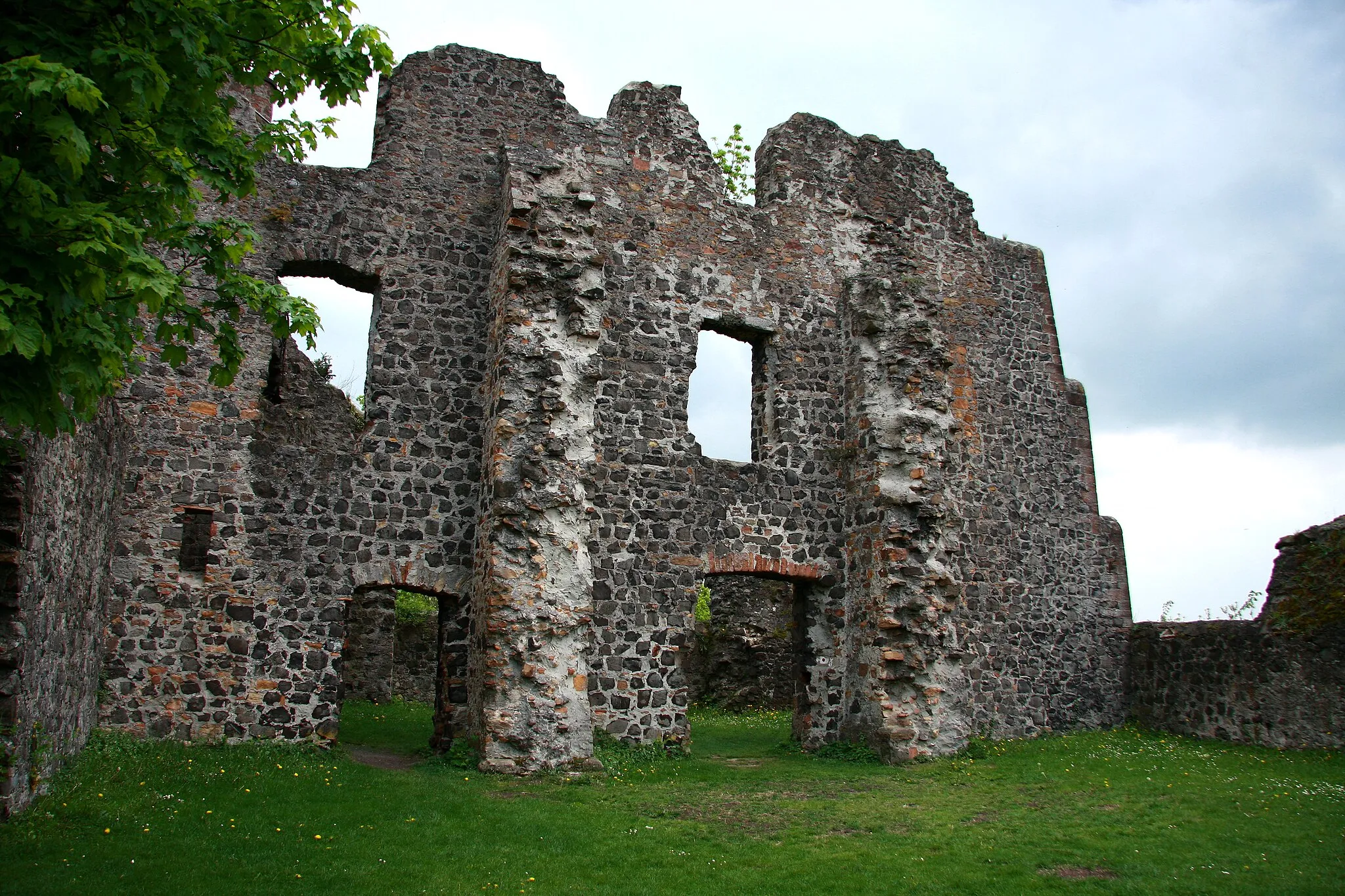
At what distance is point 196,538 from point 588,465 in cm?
447

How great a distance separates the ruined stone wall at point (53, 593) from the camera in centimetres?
658

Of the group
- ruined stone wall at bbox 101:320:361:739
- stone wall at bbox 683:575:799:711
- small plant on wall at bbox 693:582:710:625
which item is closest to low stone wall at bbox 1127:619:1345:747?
stone wall at bbox 683:575:799:711

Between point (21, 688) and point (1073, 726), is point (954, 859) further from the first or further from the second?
point (1073, 726)

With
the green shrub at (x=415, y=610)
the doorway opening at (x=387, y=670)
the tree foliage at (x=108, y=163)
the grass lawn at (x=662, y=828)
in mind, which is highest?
the tree foliage at (x=108, y=163)

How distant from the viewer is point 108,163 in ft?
17.9

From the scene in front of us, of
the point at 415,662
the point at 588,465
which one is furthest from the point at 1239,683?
the point at 415,662

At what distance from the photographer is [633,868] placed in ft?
22.3

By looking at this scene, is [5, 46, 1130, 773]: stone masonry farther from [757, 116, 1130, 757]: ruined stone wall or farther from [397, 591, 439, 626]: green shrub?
[397, 591, 439, 626]: green shrub

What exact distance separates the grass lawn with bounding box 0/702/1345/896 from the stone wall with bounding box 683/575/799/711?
687cm

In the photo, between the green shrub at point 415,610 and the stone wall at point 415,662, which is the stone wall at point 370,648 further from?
the stone wall at point 415,662

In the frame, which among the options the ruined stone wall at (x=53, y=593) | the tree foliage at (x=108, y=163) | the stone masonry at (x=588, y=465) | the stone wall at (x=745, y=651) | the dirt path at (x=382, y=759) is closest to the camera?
the tree foliage at (x=108, y=163)

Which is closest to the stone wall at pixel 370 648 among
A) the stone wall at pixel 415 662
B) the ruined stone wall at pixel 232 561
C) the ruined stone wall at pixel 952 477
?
the stone wall at pixel 415 662

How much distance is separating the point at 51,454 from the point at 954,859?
7.63 metres

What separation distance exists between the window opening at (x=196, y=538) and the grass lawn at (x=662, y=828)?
6.42 feet
